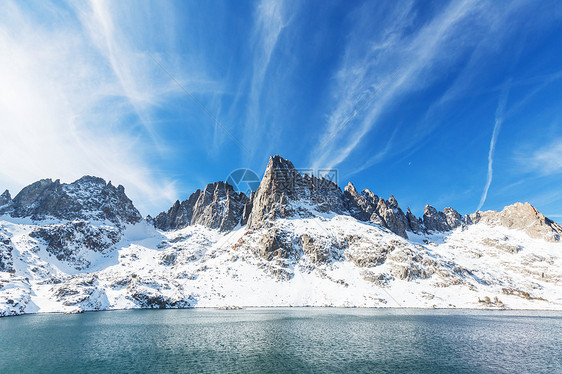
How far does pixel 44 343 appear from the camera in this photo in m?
50.3

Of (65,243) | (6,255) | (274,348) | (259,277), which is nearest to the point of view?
(274,348)

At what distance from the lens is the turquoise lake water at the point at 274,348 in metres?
37.4

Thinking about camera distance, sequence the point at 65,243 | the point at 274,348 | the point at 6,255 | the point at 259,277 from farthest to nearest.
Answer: the point at 65,243 → the point at 259,277 → the point at 6,255 → the point at 274,348

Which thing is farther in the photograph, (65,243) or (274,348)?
(65,243)

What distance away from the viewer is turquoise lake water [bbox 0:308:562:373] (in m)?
37.4

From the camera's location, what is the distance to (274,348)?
47.4 metres

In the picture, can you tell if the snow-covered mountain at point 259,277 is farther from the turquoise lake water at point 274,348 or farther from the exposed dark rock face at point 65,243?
the turquoise lake water at point 274,348

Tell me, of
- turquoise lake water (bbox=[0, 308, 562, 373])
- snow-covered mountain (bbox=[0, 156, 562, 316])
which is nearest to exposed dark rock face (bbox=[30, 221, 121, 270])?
snow-covered mountain (bbox=[0, 156, 562, 316])

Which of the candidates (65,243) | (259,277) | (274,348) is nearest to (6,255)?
(65,243)

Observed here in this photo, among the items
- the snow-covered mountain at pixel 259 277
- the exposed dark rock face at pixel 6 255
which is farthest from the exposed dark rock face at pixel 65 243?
the exposed dark rock face at pixel 6 255

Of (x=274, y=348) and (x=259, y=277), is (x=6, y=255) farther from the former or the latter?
(x=274, y=348)

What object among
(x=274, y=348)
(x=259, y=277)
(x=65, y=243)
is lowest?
(x=274, y=348)

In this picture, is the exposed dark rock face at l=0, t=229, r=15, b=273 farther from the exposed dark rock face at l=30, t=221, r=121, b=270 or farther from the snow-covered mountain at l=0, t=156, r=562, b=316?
the exposed dark rock face at l=30, t=221, r=121, b=270

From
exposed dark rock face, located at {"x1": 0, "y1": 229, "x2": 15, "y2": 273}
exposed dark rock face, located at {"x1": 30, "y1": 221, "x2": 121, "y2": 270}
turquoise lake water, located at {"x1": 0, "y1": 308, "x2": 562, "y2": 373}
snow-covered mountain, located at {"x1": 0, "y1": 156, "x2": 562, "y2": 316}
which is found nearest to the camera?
turquoise lake water, located at {"x1": 0, "y1": 308, "x2": 562, "y2": 373}
